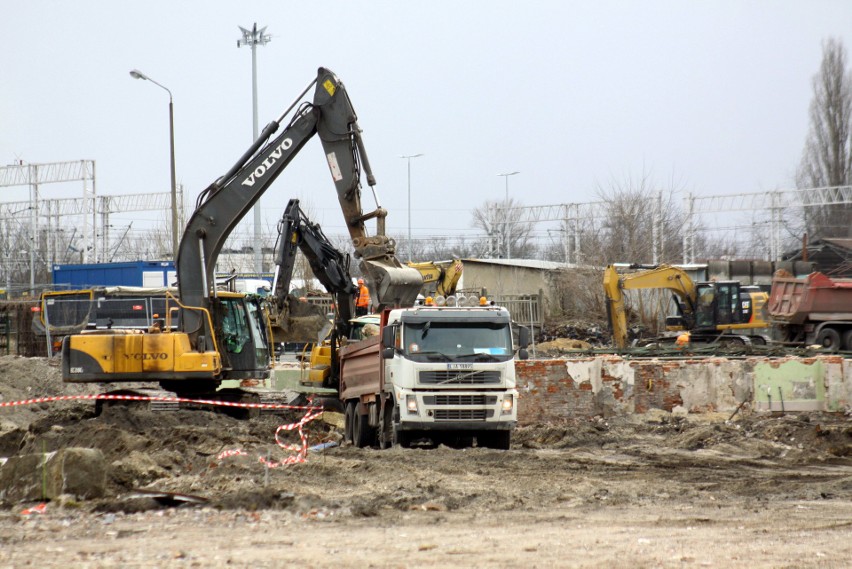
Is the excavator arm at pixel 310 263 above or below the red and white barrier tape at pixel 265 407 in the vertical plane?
above

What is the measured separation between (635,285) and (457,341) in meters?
20.9

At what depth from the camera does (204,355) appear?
759 inches

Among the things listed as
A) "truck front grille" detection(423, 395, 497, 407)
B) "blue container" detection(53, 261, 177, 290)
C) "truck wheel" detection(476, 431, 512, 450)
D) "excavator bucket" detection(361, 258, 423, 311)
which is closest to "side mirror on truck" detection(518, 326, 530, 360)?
"truck front grille" detection(423, 395, 497, 407)

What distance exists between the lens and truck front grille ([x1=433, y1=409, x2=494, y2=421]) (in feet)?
52.7

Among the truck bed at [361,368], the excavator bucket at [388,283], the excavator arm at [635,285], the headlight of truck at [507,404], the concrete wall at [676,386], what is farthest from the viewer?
the excavator arm at [635,285]

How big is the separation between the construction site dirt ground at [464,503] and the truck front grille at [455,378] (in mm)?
1032

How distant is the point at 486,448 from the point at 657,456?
2.57 m

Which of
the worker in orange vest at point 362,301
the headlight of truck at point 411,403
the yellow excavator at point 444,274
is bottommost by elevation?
the headlight of truck at point 411,403

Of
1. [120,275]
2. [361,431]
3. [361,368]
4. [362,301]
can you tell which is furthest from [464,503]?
[120,275]

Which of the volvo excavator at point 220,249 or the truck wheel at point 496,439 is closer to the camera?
the truck wheel at point 496,439

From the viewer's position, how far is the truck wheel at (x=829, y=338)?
113 ft

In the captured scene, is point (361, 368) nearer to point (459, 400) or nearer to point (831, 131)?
point (459, 400)

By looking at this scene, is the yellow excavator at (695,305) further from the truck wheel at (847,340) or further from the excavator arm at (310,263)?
the excavator arm at (310,263)

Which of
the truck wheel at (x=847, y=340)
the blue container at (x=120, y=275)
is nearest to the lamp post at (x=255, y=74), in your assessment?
the blue container at (x=120, y=275)
